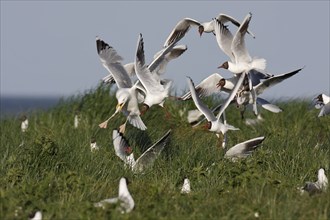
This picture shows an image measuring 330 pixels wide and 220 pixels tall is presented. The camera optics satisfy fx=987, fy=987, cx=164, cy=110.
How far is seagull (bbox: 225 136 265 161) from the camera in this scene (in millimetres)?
10406

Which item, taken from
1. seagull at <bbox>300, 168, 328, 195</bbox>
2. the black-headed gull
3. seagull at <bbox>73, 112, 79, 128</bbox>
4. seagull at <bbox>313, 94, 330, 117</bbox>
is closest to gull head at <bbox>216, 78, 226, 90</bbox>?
the black-headed gull

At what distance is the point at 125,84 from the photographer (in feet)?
37.8

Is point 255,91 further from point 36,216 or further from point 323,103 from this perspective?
point 36,216

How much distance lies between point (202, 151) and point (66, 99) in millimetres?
5761

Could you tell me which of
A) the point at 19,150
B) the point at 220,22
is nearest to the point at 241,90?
the point at 220,22

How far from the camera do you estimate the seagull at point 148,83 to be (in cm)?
1087

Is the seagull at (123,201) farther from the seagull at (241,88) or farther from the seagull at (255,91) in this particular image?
the seagull at (255,91)

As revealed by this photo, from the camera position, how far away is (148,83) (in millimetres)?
11148

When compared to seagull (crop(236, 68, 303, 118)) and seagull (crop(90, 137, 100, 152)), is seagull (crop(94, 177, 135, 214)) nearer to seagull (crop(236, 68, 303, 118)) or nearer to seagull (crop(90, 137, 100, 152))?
seagull (crop(90, 137, 100, 152))

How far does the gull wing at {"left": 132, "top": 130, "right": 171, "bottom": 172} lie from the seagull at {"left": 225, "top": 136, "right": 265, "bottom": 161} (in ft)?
2.31

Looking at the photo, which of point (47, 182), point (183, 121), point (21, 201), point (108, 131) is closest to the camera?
point (21, 201)

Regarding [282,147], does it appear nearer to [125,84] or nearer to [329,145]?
[329,145]

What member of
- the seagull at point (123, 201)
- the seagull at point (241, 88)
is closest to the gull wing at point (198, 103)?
the seagull at point (241, 88)

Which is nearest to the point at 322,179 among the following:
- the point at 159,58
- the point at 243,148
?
the point at 243,148
